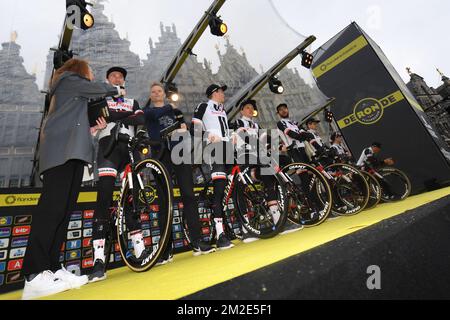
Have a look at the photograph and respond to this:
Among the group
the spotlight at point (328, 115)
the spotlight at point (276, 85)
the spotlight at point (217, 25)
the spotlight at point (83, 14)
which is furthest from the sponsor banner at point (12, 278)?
the spotlight at point (328, 115)

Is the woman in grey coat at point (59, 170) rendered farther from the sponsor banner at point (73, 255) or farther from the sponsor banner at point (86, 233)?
the sponsor banner at point (86, 233)

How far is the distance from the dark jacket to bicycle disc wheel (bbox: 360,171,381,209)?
18.1 ft

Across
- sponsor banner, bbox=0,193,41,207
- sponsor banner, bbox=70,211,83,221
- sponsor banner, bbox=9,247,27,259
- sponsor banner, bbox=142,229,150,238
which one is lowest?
sponsor banner, bbox=142,229,150,238

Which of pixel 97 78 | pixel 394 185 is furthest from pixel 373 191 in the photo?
pixel 97 78

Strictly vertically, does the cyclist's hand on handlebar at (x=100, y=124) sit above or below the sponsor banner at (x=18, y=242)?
above

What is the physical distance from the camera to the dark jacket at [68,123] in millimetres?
1914

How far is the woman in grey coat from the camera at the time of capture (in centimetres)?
170

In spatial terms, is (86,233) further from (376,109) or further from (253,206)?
(376,109)

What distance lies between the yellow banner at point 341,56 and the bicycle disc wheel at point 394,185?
616cm

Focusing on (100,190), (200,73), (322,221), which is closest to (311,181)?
(322,221)

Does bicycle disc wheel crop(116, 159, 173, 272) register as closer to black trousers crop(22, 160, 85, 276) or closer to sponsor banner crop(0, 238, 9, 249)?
black trousers crop(22, 160, 85, 276)

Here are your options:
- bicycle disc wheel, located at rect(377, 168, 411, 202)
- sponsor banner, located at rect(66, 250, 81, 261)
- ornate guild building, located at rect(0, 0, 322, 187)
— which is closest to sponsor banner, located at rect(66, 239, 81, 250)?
sponsor banner, located at rect(66, 250, 81, 261)
